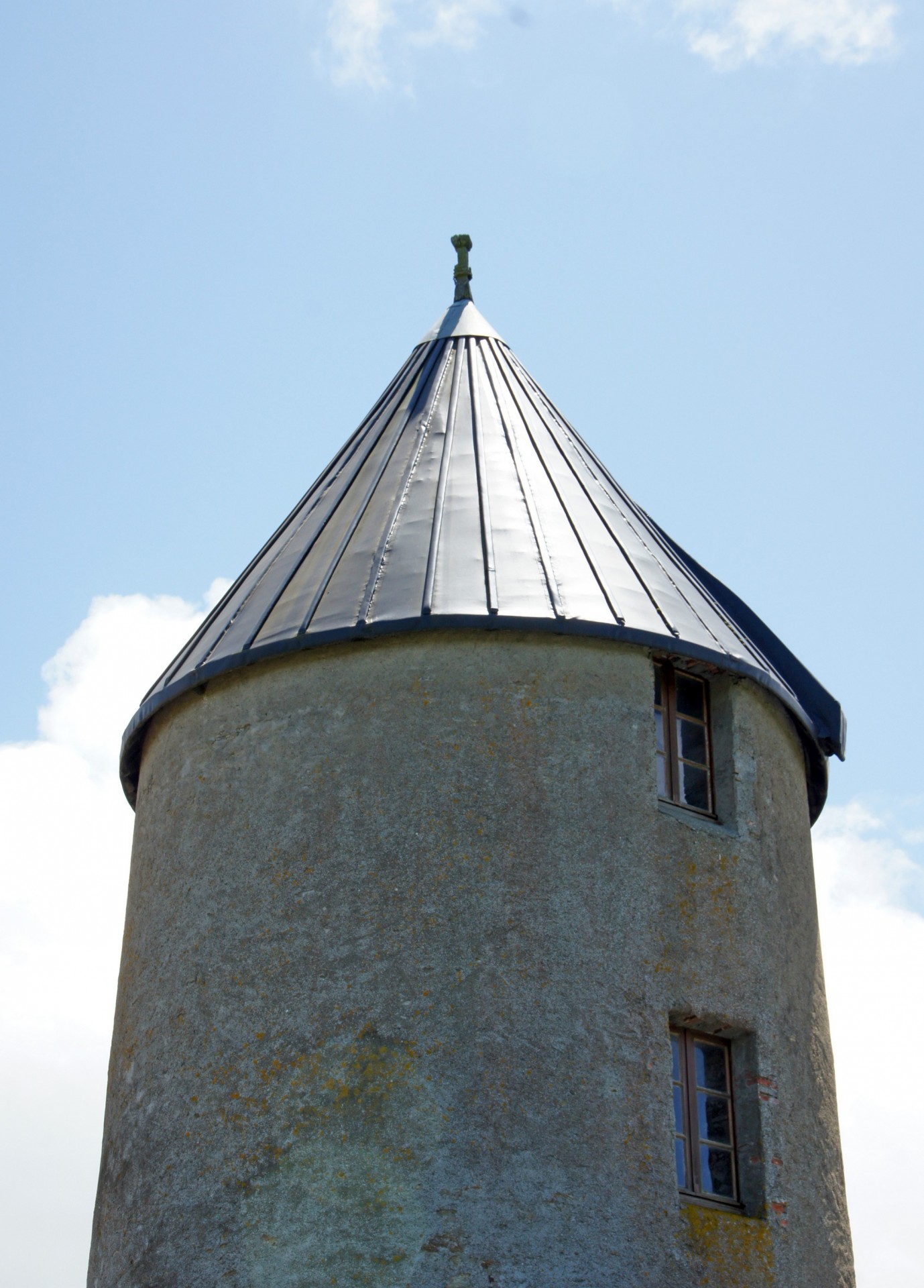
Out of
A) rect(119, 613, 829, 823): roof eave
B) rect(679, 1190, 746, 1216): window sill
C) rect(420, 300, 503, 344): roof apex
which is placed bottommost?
rect(679, 1190, 746, 1216): window sill

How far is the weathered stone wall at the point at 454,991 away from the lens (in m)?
9.98

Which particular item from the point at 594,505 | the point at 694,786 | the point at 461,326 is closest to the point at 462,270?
the point at 461,326

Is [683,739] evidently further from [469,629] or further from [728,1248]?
[728,1248]

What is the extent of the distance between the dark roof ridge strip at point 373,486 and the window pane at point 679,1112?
4.05 m

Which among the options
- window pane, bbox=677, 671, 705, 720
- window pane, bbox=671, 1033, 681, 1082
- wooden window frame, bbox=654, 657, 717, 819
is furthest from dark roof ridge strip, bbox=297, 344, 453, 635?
window pane, bbox=671, 1033, 681, 1082

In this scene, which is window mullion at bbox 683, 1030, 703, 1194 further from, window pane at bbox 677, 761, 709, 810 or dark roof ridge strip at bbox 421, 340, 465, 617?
dark roof ridge strip at bbox 421, 340, 465, 617

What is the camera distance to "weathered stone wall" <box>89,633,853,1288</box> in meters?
9.98

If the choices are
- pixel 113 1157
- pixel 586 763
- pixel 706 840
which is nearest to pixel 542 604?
pixel 586 763

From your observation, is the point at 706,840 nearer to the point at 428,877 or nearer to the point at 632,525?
the point at 428,877

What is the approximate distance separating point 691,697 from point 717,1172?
3.44 metres

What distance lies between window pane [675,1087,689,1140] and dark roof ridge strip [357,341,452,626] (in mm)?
3787

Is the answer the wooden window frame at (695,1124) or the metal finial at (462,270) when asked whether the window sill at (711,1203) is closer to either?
the wooden window frame at (695,1124)

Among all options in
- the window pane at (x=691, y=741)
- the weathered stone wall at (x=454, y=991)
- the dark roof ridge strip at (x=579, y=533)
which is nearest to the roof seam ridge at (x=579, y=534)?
the dark roof ridge strip at (x=579, y=533)

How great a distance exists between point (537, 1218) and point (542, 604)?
410cm
